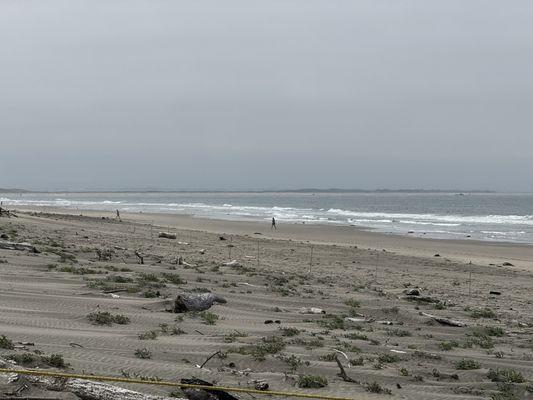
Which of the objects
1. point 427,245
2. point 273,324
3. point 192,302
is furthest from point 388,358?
point 427,245

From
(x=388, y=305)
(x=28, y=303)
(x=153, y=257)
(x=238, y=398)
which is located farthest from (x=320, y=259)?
(x=238, y=398)

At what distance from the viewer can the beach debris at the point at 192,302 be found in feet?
31.8

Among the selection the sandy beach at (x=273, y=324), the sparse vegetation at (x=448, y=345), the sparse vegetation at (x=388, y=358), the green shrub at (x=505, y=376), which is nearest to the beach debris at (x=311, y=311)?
the sandy beach at (x=273, y=324)

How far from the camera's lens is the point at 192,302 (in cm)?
988

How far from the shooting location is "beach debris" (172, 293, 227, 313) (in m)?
9.70

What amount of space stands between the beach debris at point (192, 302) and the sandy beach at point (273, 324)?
174 millimetres

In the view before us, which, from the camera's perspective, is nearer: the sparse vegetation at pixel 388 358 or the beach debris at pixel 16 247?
the sparse vegetation at pixel 388 358

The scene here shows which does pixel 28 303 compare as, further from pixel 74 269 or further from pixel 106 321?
pixel 74 269

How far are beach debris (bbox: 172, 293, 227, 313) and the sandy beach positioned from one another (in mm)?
174

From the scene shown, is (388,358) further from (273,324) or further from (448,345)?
(273,324)

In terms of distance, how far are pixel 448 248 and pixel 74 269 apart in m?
24.1

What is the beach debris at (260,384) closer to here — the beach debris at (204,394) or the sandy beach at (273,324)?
the sandy beach at (273,324)

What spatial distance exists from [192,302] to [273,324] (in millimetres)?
1510

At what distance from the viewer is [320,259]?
22.9 meters
